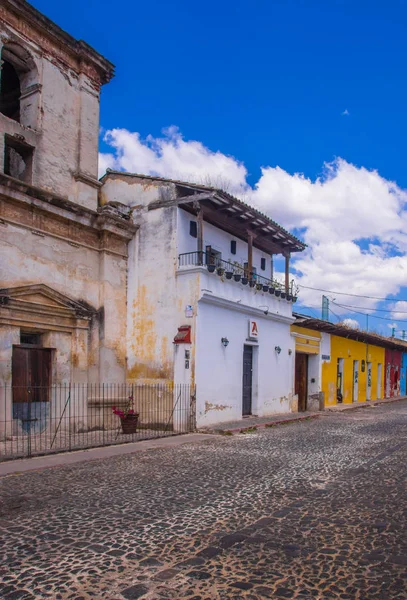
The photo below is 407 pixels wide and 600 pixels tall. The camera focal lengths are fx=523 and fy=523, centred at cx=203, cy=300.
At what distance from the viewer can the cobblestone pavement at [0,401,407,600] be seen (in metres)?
4.18

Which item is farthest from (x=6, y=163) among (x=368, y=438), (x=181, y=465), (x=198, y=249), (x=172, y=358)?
(x=368, y=438)

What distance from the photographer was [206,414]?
52.6 feet

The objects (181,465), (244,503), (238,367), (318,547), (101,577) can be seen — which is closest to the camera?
(101,577)

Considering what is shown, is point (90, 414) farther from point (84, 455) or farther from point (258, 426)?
point (258, 426)

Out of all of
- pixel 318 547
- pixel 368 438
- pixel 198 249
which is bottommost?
pixel 368 438

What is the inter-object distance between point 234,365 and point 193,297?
331cm

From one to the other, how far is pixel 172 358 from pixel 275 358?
6.27 meters

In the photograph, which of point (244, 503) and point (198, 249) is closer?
point (244, 503)

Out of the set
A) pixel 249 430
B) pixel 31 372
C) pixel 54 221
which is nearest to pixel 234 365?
pixel 249 430

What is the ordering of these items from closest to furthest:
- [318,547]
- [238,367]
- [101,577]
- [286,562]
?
[101,577] < [286,562] < [318,547] < [238,367]

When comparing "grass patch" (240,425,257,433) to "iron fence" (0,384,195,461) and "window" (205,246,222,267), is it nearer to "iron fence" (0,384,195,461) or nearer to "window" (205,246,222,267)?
"iron fence" (0,384,195,461)

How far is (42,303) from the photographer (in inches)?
558

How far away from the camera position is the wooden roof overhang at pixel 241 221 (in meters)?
16.2

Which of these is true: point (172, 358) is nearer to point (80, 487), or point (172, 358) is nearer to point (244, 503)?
point (80, 487)
